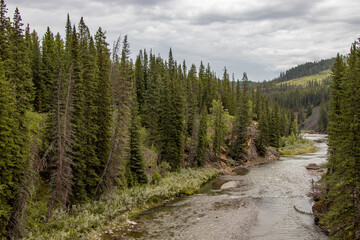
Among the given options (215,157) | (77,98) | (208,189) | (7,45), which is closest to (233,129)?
(215,157)

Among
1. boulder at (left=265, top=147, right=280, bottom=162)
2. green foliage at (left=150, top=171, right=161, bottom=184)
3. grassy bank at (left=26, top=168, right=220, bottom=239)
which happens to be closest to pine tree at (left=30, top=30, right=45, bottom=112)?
green foliage at (left=150, top=171, right=161, bottom=184)

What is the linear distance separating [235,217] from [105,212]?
1169 centimetres

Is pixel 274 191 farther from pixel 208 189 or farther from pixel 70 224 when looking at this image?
pixel 70 224

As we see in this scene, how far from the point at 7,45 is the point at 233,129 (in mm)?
55550

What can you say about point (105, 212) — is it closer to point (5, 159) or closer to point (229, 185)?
point (5, 159)

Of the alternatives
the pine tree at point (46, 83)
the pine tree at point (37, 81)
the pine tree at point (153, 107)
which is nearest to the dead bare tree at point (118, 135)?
the pine tree at point (153, 107)

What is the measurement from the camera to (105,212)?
2411 centimetres

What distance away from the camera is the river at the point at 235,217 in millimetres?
20797

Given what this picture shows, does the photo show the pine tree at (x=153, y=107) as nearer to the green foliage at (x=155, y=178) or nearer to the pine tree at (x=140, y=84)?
the pine tree at (x=140, y=84)

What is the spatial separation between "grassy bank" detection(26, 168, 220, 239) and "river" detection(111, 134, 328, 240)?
157 cm

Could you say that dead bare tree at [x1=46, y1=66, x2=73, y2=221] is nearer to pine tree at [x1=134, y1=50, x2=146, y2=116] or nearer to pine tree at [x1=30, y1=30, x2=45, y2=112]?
pine tree at [x1=30, y1=30, x2=45, y2=112]

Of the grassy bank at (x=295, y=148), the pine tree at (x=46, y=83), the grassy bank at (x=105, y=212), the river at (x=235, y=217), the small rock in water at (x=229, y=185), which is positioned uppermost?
the pine tree at (x=46, y=83)

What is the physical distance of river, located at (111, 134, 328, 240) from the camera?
20.8 m

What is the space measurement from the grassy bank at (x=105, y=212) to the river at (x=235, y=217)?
1.57 m
